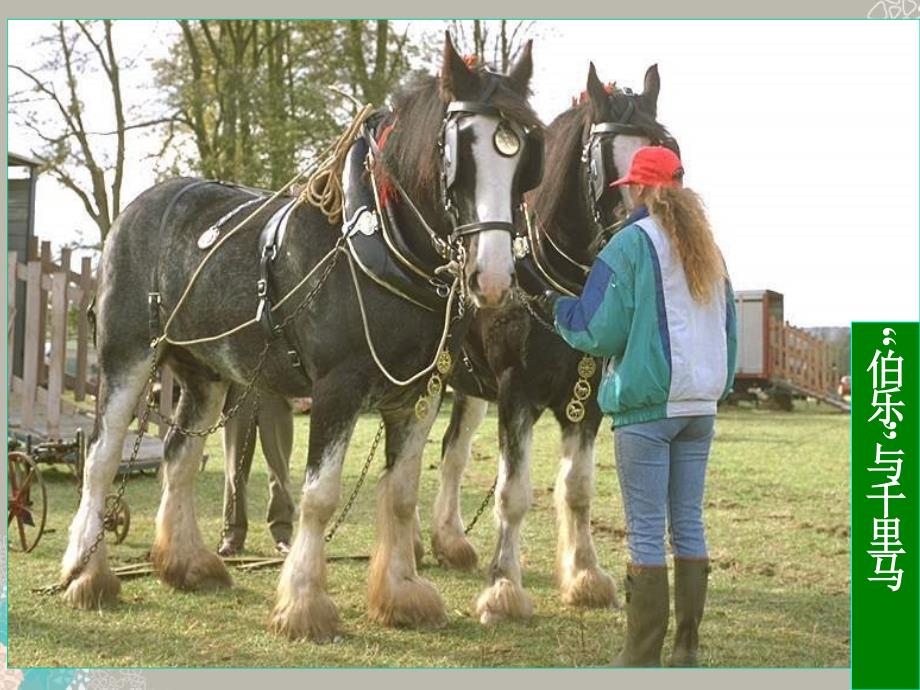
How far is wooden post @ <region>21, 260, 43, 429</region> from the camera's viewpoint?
9734 millimetres

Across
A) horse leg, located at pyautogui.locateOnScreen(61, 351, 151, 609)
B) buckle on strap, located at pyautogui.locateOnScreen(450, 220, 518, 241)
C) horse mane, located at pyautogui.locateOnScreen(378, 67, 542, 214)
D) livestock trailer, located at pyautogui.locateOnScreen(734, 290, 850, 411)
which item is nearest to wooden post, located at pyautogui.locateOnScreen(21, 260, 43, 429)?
horse leg, located at pyautogui.locateOnScreen(61, 351, 151, 609)

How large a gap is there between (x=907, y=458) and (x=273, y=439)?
3.95m

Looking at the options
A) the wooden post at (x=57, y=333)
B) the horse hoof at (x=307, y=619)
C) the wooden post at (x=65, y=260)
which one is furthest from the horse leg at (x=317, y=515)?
the wooden post at (x=65, y=260)

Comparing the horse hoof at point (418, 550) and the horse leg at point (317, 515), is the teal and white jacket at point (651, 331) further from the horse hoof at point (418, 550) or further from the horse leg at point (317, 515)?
the horse hoof at point (418, 550)

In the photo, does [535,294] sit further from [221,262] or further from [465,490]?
[465,490]

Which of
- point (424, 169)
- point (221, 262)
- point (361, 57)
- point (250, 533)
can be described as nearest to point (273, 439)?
point (250, 533)

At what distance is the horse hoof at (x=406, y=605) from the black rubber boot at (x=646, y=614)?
1298 millimetres

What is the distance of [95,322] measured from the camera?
616 cm

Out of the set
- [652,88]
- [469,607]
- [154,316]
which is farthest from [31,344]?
[652,88]

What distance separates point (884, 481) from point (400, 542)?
7.11 ft

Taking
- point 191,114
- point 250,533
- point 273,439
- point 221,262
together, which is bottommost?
point 250,533

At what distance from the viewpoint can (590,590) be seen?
540cm

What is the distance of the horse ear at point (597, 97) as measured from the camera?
16.9ft

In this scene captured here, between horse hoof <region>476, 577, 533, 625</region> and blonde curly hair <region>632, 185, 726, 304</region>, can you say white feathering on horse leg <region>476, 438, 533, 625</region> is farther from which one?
blonde curly hair <region>632, 185, 726, 304</region>
